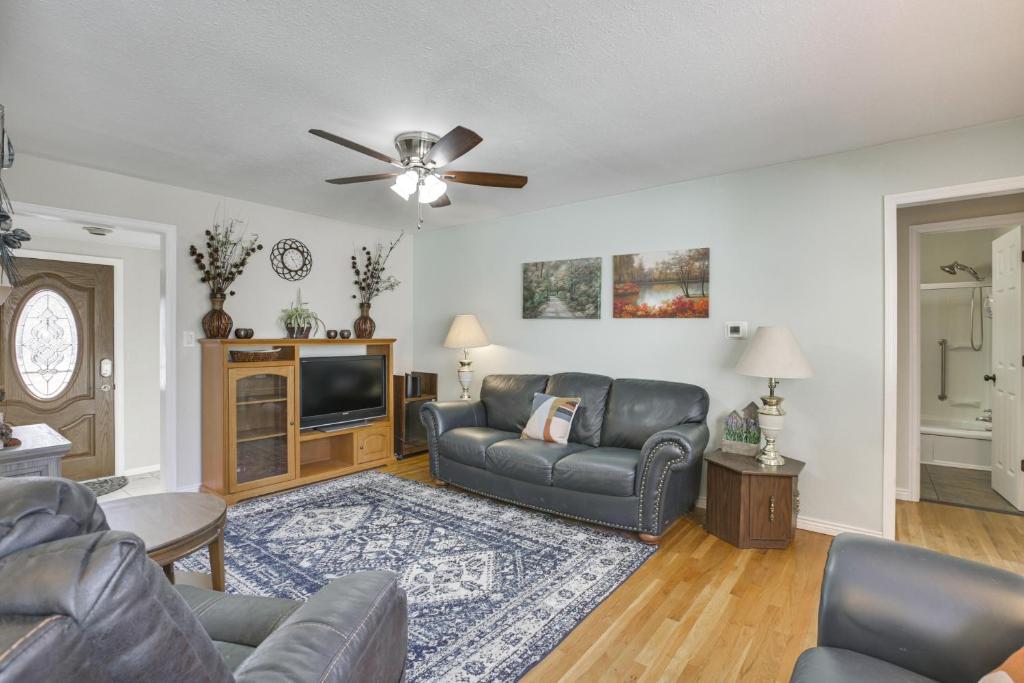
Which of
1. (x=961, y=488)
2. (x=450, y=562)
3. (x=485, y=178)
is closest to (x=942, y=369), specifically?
(x=961, y=488)

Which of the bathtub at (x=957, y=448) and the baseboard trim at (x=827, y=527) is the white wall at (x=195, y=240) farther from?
the bathtub at (x=957, y=448)

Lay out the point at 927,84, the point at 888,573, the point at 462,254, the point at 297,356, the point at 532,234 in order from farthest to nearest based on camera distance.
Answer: the point at 462,254 < the point at 532,234 < the point at 297,356 < the point at 927,84 < the point at 888,573

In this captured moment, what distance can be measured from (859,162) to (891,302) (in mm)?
892

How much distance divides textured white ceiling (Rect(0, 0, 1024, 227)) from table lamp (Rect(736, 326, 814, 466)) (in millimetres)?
1177

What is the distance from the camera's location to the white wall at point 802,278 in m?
3.02

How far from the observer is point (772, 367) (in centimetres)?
297

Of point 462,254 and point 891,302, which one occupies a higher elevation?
point 462,254

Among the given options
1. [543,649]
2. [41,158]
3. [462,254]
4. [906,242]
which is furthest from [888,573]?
[41,158]

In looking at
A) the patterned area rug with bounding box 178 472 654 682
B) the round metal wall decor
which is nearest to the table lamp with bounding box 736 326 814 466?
the patterned area rug with bounding box 178 472 654 682

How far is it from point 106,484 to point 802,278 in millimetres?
6040

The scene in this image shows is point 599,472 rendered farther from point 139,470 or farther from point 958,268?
point 958,268

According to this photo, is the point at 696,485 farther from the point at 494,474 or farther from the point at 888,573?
the point at 888,573

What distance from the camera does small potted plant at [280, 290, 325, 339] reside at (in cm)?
450

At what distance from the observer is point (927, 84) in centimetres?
227
